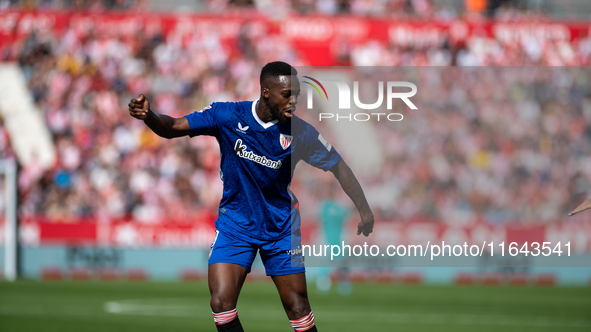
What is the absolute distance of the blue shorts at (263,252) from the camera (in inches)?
248

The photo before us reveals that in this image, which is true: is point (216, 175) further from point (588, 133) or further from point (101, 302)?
point (588, 133)

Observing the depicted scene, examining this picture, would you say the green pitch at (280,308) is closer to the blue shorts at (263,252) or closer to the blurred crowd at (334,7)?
the blue shorts at (263,252)

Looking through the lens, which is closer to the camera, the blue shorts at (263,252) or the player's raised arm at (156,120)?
the player's raised arm at (156,120)

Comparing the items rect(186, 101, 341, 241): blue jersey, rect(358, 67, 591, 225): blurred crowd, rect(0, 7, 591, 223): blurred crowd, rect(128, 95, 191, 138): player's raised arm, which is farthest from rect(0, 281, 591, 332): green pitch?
rect(128, 95, 191, 138): player's raised arm

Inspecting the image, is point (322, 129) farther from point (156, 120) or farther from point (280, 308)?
point (156, 120)

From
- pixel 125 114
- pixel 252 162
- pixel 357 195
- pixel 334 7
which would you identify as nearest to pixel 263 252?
pixel 252 162

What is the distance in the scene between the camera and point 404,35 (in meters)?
26.0

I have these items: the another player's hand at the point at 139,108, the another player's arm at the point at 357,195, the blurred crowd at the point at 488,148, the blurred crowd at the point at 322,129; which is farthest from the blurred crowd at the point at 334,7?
the another player's hand at the point at 139,108

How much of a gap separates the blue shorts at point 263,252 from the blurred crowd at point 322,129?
40.8 ft

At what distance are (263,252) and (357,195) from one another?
0.96 m

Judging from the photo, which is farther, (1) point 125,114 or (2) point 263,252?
(1) point 125,114

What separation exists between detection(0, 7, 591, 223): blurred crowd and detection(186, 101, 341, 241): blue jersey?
490 inches

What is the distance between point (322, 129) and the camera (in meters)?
20.3

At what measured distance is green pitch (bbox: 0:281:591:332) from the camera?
457 inches
